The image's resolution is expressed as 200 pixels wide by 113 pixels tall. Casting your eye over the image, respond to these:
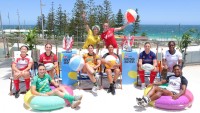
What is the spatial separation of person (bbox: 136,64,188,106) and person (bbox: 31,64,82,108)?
1.23 m

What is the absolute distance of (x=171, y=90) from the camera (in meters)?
4.95

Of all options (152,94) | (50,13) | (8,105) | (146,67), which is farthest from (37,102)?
(50,13)

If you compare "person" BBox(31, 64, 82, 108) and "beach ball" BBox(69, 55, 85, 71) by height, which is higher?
"beach ball" BBox(69, 55, 85, 71)

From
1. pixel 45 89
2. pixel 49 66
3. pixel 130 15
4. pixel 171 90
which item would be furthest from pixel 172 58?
pixel 45 89

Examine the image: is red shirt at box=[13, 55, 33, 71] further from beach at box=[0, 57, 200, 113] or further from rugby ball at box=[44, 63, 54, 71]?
beach at box=[0, 57, 200, 113]

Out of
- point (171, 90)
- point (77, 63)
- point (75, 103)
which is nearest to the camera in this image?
point (75, 103)

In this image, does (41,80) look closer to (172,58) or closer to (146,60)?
(146,60)

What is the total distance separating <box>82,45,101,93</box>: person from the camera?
5796mm

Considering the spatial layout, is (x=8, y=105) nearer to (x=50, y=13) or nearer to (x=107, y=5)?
(x=107, y=5)

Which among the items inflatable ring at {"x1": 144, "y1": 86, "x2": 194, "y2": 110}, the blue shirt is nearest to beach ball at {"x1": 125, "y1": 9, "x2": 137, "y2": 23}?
the blue shirt

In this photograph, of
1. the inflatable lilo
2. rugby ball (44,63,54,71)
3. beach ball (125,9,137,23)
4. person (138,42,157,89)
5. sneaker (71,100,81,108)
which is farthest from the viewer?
beach ball (125,9,137,23)

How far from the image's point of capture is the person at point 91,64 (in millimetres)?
5796

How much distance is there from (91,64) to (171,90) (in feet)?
6.69

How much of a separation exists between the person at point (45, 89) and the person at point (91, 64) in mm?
944
